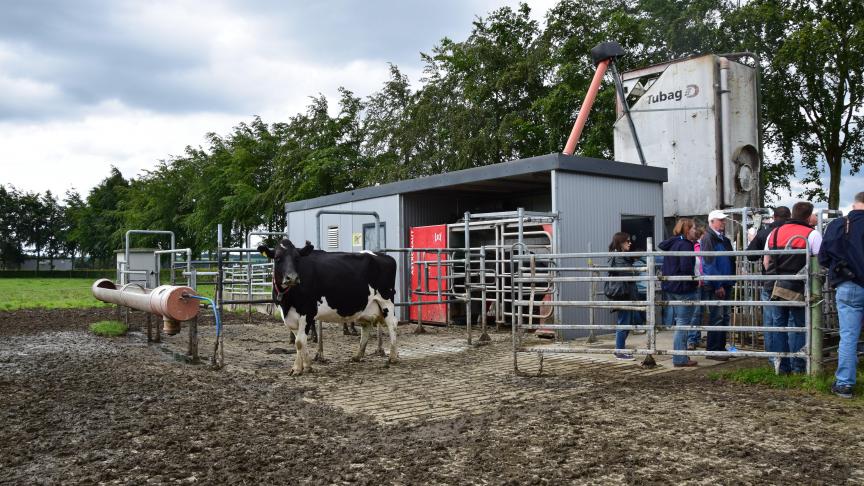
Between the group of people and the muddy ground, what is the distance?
59cm

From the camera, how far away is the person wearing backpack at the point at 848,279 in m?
6.54

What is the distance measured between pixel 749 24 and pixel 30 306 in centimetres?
2342

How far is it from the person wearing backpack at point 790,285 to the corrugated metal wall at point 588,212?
427 centimetres

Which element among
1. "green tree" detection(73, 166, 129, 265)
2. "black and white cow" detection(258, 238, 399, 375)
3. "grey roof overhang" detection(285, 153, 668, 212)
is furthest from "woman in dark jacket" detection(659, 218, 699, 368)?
"green tree" detection(73, 166, 129, 265)

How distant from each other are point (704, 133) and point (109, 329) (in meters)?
12.4

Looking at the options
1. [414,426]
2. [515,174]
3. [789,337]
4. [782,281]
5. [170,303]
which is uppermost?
[515,174]

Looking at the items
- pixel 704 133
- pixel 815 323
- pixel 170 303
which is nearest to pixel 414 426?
pixel 815 323

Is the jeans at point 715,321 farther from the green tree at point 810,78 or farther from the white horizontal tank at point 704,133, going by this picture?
the green tree at point 810,78

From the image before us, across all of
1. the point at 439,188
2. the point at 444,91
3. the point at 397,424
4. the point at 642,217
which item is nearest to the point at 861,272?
the point at 397,424

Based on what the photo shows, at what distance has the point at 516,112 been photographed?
27047 millimetres

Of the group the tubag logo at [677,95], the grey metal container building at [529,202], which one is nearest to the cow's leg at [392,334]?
the grey metal container building at [529,202]

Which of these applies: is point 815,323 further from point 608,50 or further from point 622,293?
point 608,50

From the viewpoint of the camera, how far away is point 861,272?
647 cm

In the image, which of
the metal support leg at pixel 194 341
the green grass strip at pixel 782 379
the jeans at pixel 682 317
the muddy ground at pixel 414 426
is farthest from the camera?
the metal support leg at pixel 194 341
